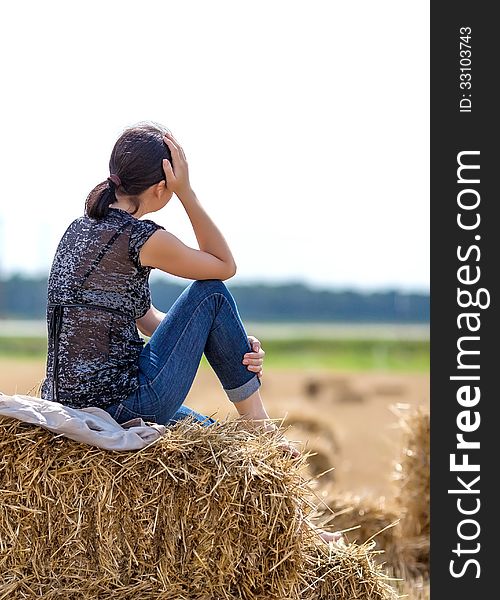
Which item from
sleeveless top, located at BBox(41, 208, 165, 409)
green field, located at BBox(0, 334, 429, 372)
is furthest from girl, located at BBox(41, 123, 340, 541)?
green field, located at BBox(0, 334, 429, 372)

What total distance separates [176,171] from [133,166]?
18 cm

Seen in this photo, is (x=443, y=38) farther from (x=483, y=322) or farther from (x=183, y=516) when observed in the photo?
(x=183, y=516)

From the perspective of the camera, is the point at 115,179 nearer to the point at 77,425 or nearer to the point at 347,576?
the point at 77,425

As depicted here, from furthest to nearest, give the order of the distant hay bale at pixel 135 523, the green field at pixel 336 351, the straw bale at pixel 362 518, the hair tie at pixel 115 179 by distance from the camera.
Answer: the green field at pixel 336 351 → the straw bale at pixel 362 518 → the hair tie at pixel 115 179 → the distant hay bale at pixel 135 523

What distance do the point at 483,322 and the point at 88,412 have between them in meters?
1.93

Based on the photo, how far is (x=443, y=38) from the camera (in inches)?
209

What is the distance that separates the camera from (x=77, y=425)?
12.7 feet

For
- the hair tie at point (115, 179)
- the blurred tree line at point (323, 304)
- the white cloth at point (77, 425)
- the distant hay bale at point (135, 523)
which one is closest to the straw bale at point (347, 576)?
the distant hay bale at point (135, 523)

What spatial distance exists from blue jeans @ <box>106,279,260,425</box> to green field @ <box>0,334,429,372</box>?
1297 inches

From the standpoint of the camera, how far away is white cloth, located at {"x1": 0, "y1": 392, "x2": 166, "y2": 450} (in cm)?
388

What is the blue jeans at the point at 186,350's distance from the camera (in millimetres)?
4258

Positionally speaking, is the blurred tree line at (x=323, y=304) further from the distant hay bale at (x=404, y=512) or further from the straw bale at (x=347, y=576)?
the straw bale at (x=347, y=576)

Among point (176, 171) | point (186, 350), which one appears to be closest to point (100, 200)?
point (176, 171)

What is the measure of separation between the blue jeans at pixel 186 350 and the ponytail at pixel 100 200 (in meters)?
0.46
